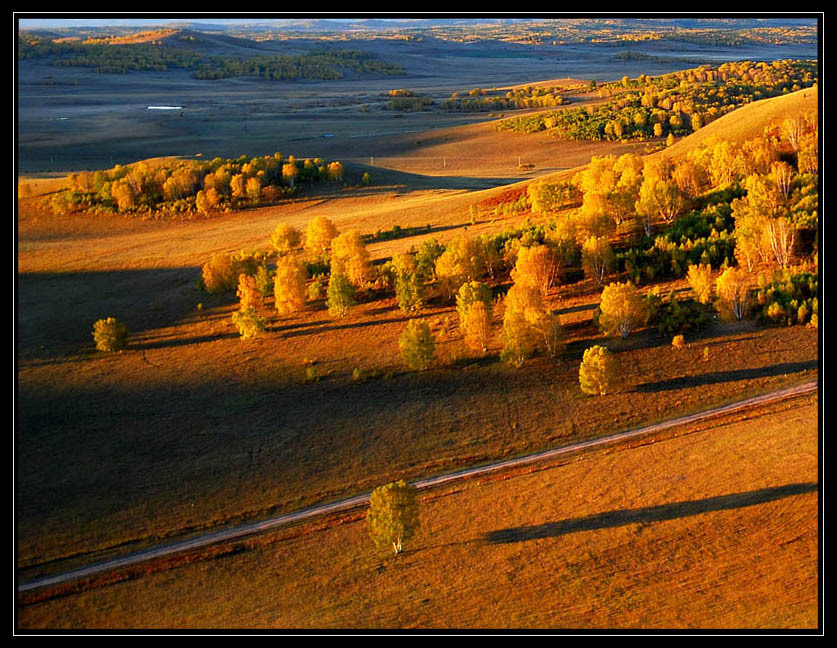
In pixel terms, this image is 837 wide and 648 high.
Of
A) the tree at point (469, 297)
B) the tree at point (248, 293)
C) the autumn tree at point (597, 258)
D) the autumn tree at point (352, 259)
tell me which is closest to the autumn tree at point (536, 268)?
the autumn tree at point (597, 258)

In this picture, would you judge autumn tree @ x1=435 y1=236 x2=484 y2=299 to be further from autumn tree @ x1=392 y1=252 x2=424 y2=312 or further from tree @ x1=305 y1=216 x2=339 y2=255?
tree @ x1=305 y1=216 x2=339 y2=255

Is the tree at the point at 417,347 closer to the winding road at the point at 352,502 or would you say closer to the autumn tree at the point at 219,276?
the winding road at the point at 352,502

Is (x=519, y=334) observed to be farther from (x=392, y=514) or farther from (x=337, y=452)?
(x=392, y=514)

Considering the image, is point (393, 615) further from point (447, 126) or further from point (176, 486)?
point (447, 126)

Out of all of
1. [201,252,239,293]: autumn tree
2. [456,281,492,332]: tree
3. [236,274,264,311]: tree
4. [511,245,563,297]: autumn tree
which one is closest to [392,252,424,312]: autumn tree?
[456,281,492,332]: tree

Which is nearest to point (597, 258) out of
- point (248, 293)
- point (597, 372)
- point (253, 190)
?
point (597, 372)

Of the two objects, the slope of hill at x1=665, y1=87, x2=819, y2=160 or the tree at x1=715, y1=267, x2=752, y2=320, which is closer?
the tree at x1=715, y1=267, x2=752, y2=320
